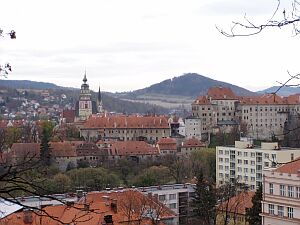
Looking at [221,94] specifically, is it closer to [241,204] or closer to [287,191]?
[241,204]

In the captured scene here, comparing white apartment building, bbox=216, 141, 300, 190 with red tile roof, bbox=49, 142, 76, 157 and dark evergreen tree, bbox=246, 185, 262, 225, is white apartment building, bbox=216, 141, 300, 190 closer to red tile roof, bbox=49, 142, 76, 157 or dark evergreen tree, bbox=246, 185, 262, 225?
red tile roof, bbox=49, 142, 76, 157

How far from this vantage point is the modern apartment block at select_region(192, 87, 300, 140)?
199ft

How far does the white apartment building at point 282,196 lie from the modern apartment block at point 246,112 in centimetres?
3960

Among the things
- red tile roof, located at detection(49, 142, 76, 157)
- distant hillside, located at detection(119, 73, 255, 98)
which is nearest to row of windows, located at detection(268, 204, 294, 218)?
red tile roof, located at detection(49, 142, 76, 157)

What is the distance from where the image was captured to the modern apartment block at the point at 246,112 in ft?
199

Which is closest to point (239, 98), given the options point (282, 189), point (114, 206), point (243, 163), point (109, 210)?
point (243, 163)

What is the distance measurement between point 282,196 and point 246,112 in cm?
4572

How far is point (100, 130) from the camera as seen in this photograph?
64.9m

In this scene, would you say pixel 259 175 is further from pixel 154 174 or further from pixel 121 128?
pixel 121 128

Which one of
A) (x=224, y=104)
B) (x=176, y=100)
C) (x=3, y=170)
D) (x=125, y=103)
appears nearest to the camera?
(x=3, y=170)

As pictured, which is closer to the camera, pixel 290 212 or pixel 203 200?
pixel 290 212

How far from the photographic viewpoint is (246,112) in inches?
2489

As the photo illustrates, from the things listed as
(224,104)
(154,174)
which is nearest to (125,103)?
(224,104)

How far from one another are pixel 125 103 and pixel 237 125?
86482 mm
